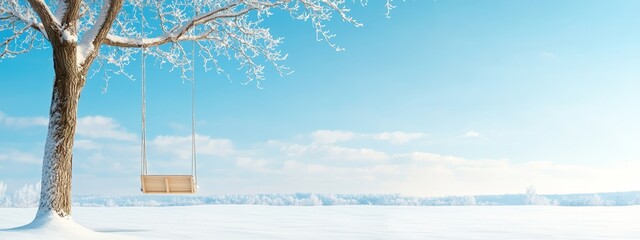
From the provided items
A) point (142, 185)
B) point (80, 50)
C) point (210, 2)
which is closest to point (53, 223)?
point (142, 185)

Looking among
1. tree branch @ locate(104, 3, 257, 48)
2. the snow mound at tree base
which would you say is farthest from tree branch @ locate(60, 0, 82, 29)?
the snow mound at tree base

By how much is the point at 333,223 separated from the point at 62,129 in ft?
15.9

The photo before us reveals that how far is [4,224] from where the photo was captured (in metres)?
10.7

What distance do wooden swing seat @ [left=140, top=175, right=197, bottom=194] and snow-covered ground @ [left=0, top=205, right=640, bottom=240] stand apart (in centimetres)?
62

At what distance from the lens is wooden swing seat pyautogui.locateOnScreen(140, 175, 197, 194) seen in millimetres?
8938

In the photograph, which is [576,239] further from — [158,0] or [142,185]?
[158,0]

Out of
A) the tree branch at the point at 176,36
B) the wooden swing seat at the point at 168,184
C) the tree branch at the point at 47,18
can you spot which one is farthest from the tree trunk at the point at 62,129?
the tree branch at the point at 176,36

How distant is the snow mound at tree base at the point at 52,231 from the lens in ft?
24.4

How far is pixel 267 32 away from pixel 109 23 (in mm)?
3614

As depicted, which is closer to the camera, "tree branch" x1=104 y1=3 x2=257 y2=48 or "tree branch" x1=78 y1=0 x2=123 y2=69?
"tree branch" x1=78 y1=0 x2=123 y2=69

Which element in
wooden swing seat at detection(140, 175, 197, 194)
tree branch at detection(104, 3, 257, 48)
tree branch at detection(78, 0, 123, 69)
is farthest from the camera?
tree branch at detection(104, 3, 257, 48)

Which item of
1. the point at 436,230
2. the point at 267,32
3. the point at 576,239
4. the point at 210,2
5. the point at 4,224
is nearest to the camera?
the point at 576,239

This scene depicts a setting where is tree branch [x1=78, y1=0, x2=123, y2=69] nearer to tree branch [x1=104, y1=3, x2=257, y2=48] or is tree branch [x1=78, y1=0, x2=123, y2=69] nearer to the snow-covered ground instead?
tree branch [x1=104, y1=3, x2=257, y2=48]

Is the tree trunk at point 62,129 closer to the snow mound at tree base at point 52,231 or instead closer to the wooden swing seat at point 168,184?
the snow mound at tree base at point 52,231
